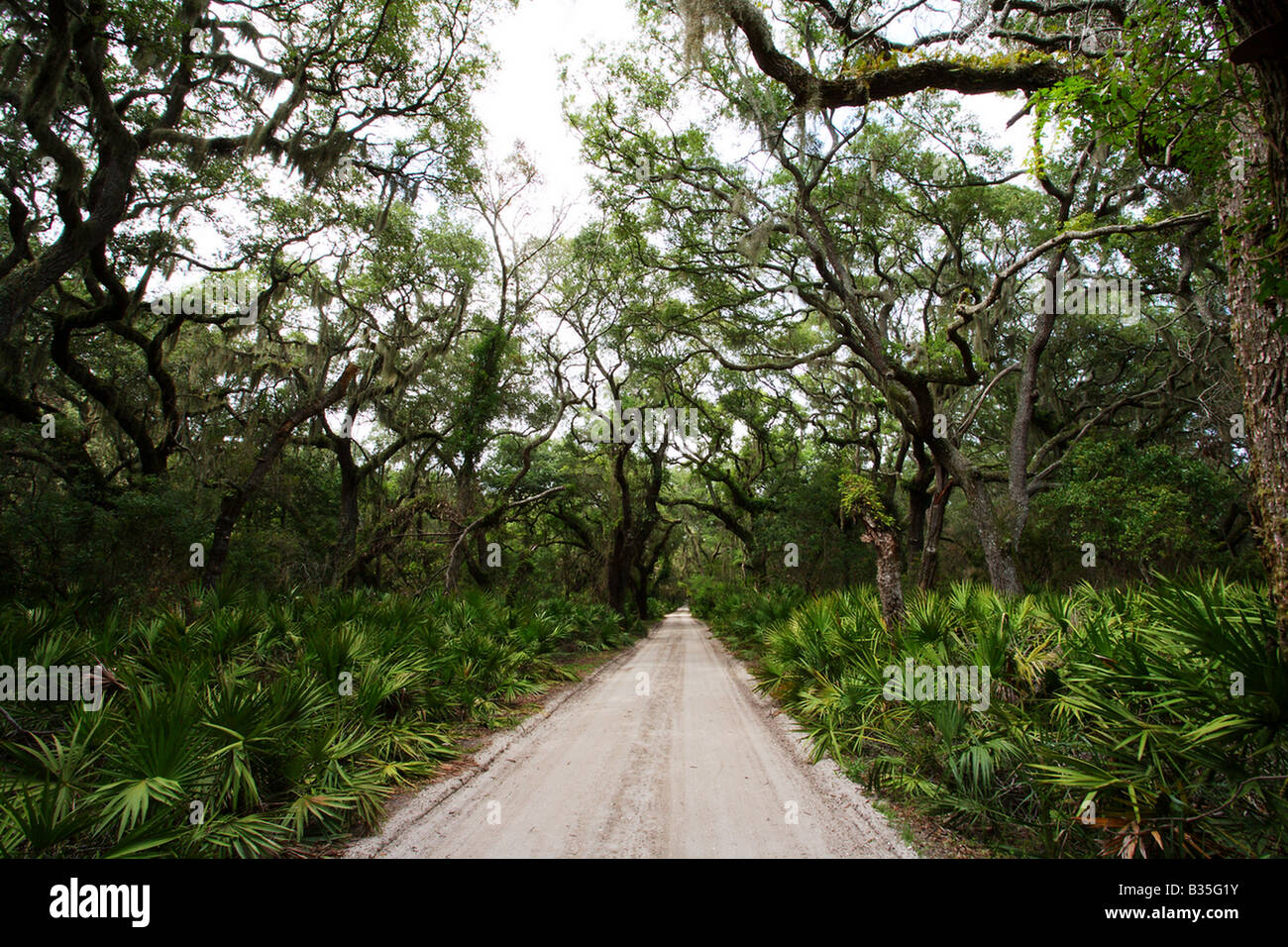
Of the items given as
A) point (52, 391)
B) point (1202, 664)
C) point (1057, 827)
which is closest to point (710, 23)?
point (1202, 664)

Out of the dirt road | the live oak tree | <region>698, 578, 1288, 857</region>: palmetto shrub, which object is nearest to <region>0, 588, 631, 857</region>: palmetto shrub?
the dirt road

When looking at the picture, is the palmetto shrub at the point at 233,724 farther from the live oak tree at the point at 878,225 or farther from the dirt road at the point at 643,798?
the live oak tree at the point at 878,225

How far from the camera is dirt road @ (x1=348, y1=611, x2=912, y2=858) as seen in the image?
140 inches

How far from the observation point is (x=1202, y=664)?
3.21 metres

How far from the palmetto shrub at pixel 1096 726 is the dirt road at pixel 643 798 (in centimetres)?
68

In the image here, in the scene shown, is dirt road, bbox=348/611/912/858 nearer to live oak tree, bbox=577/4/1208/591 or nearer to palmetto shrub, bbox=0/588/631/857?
palmetto shrub, bbox=0/588/631/857

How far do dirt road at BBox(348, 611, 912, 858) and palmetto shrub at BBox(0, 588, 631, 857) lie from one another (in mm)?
599

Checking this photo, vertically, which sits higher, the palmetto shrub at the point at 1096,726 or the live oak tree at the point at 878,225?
the live oak tree at the point at 878,225

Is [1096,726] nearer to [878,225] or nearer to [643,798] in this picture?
[643,798]

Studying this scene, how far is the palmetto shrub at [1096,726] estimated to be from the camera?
272cm

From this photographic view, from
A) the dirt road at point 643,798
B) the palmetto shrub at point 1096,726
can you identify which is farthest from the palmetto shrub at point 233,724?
the palmetto shrub at point 1096,726

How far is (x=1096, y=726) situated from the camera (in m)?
3.63
